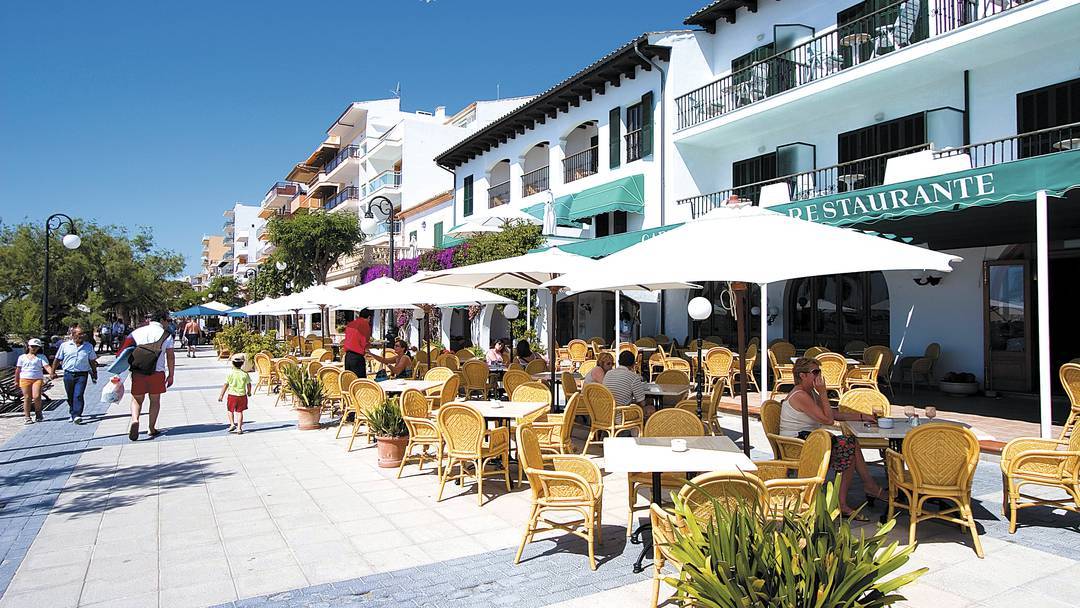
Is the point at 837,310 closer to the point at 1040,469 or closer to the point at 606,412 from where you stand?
the point at 606,412

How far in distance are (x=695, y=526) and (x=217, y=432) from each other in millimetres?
9288

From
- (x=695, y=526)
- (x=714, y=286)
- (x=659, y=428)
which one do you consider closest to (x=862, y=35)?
(x=714, y=286)

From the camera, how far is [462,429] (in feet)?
21.1

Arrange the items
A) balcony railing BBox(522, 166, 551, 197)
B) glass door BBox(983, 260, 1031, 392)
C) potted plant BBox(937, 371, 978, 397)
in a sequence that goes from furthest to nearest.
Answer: balcony railing BBox(522, 166, 551, 197)
potted plant BBox(937, 371, 978, 397)
glass door BBox(983, 260, 1031, 392)

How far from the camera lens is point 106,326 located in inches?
1178

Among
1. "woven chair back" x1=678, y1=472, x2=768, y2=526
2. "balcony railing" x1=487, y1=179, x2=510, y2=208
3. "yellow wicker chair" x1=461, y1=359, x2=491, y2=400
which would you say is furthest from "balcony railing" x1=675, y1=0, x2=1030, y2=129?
"woven chair back" x1=678, y1=472, x2=768, y2=526

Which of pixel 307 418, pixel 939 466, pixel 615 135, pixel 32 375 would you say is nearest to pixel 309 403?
pixel 307 418

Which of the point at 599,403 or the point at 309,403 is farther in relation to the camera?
the point at 309,403

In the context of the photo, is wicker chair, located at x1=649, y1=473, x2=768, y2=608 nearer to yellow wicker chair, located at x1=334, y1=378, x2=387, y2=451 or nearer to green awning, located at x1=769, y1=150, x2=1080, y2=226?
yellow wicker chair, located at x1=334, y1=378, x2=387, y2=451

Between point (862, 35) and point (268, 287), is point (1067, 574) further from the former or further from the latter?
point (268, 287)

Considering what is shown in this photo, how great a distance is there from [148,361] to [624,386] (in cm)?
672

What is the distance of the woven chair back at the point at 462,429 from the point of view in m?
6.34

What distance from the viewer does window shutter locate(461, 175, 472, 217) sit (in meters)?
29.4

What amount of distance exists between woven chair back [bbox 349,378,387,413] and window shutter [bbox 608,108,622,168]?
13.5 m
